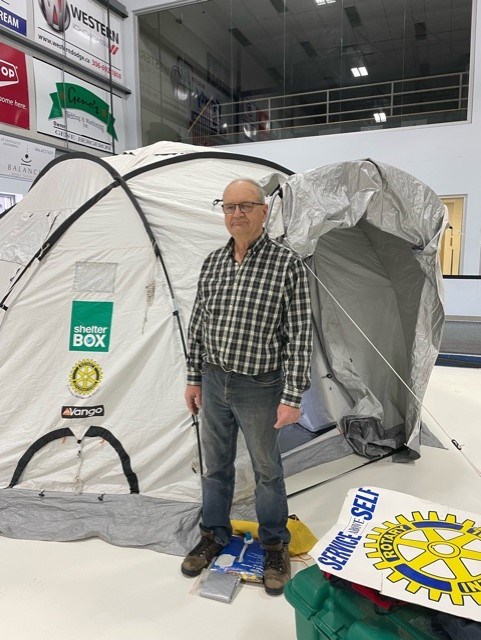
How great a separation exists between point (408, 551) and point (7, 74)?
6.72 meters

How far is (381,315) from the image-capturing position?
10.3 feet

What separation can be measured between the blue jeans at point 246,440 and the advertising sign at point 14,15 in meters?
6.14

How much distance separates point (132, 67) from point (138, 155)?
635cm

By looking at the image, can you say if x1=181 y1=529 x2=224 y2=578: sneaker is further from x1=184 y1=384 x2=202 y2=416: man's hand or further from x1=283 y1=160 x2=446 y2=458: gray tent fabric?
x1=283 y1=160 x2=446 y2=458: gray tent fabric

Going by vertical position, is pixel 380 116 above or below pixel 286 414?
above

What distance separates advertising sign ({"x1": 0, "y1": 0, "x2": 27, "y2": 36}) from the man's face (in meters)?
5.86

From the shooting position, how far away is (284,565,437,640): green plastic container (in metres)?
1.01

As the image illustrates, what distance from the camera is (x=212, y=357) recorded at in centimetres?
162

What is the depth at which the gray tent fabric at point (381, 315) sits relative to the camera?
8.05ft

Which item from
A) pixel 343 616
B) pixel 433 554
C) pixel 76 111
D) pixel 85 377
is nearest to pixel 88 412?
pixel 85 377

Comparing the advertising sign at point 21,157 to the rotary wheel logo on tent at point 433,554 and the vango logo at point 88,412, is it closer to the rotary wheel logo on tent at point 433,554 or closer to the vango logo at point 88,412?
the vango logo at point 88,412

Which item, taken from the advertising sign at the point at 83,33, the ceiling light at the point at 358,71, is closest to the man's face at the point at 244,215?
the advertising sign at the point at 83,33

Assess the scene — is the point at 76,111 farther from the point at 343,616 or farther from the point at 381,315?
the point at 343,616

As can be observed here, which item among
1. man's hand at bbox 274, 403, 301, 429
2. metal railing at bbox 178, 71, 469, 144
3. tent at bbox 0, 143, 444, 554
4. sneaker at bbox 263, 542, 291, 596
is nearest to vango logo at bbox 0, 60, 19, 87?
metal railing at bbox 178, 71, 469, 144
